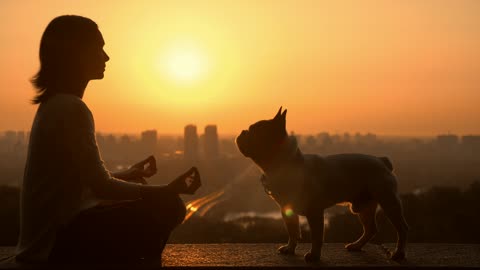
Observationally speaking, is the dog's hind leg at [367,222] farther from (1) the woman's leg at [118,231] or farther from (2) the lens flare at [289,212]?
(1) the woman's leg at [118,231]

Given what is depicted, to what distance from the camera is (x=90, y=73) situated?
7.22 metres

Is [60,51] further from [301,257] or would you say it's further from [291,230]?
[301,257]

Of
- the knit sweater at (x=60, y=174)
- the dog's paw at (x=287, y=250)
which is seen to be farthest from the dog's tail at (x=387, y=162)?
the knit sweater at (x=60, y=174)

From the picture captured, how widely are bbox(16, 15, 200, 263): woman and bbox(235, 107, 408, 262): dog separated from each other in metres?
1.25

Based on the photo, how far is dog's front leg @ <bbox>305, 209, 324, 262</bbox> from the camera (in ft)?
25.4

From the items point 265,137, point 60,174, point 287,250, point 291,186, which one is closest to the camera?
point 60,174

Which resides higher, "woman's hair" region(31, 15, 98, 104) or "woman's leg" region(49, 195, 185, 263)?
"woman's hair" region(31, 15, 98, 104)

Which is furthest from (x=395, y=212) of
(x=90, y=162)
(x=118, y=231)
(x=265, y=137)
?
(x=90, y=162)

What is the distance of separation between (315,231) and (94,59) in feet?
12.0

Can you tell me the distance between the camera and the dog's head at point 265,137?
764 centimetres

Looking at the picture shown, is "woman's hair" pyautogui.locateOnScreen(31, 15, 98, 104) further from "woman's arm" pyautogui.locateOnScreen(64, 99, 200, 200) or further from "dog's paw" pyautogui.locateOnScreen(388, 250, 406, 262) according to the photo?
"dog's paw" pyautogui.locateOnScreen(388, 250, 406, 262)

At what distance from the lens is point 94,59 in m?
7.18

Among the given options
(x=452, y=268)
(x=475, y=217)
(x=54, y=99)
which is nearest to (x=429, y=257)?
(x=452, y=268)

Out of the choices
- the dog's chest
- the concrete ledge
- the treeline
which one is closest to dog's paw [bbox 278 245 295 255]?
the concrete ledge
